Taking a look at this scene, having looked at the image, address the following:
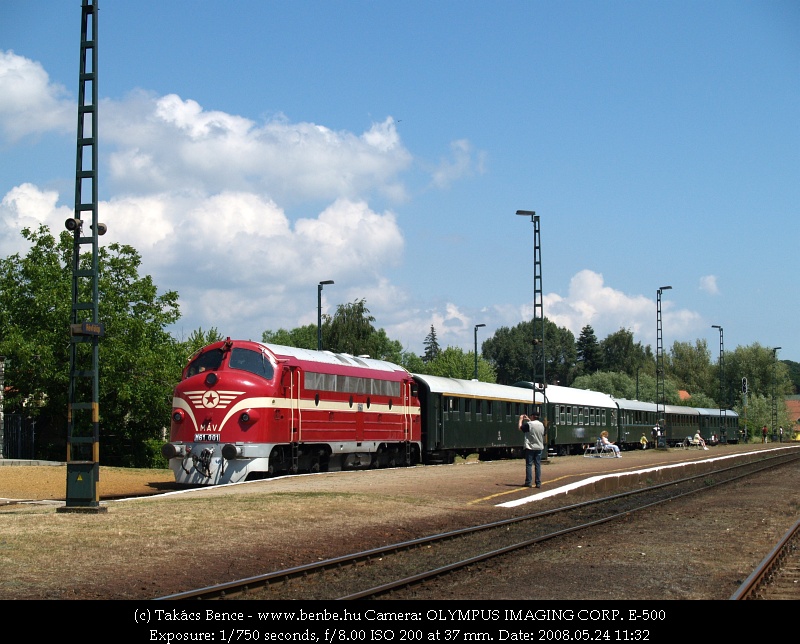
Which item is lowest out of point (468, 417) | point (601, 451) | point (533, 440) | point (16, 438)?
point (601, 451)

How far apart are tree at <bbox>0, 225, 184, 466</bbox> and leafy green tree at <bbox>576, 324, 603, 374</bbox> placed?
401ft

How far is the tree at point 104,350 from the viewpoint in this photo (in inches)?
1623

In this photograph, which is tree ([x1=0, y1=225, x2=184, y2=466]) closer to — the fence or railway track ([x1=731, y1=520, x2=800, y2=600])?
the fence

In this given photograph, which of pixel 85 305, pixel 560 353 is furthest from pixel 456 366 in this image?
pixel 85 305

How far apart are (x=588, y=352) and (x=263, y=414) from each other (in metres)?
143

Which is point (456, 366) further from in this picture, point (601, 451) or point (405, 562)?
point (405, 562)

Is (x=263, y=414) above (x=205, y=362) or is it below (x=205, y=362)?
below

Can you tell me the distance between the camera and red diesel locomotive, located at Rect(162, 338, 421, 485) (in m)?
23.2

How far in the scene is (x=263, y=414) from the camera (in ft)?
76.3

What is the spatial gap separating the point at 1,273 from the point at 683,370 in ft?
383

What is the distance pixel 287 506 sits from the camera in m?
17.5
